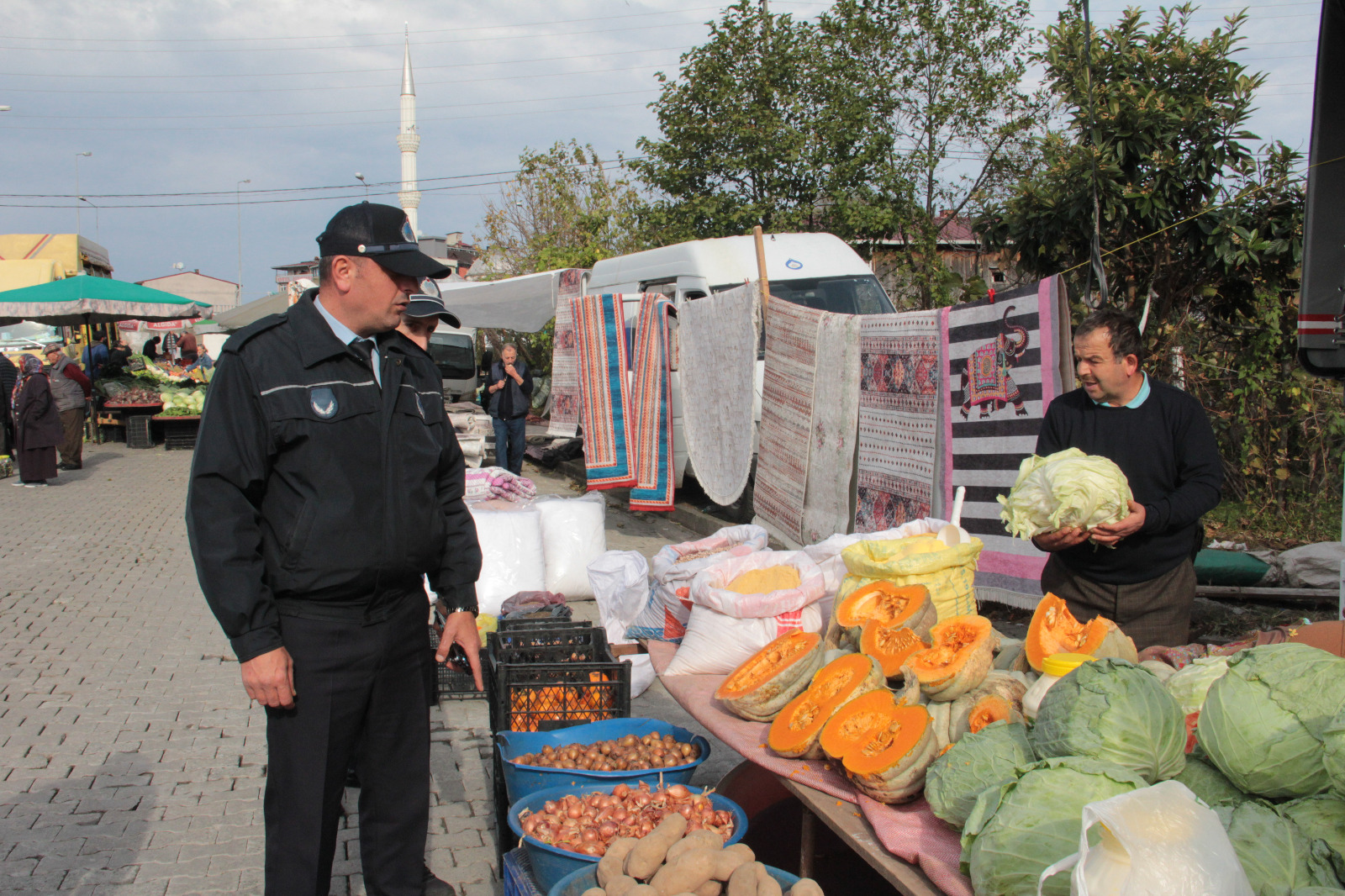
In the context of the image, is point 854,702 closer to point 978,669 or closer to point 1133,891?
point 978,669

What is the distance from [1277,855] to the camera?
1821 mm

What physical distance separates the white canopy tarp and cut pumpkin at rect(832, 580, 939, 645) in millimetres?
10708

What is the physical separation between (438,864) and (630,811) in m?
1.37

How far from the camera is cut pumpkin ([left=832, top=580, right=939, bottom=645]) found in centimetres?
330

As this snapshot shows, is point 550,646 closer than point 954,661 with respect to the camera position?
No

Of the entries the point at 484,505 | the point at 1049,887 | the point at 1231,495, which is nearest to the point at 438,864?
the point at 1049,887

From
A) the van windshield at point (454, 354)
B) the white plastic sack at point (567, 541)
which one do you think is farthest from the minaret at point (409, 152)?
the white plastic sack at point (567, 541)

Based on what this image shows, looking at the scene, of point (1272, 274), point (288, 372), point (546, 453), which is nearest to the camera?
point (288, 372)

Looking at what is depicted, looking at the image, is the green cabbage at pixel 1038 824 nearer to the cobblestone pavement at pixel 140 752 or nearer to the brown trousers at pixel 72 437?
the cobblestone pavement at pixel 140 752

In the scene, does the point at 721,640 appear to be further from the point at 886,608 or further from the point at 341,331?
the point at 341,331

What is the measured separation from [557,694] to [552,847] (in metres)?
1.16

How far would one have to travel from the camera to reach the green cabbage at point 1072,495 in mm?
3307

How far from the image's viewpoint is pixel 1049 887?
6.05 feet

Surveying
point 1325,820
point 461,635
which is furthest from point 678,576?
point 1325,820
